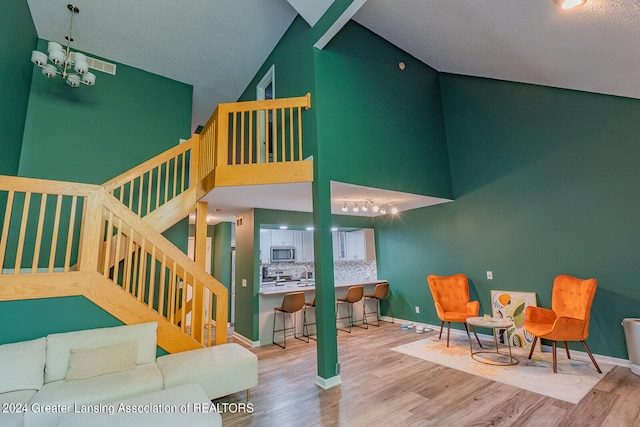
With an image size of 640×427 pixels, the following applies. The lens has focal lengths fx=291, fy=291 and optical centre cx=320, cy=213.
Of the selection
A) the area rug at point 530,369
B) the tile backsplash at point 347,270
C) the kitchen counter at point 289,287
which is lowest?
the area rug at point 530,369

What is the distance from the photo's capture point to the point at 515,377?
3354 millimetres

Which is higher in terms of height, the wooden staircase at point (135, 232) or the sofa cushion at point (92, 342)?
the wooden staircase at point (135, 232)

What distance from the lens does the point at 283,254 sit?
6.45 m

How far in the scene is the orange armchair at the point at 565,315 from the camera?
11.1ft

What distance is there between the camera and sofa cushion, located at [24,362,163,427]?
2.06 meters

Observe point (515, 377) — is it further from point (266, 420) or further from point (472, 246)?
point (266, 420)

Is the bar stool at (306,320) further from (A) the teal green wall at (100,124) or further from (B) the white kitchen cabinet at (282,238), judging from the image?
(A) the teal green wall at (100,124)

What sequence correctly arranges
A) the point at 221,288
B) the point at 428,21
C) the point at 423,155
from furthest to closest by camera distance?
the point at 423,155 → the point at 428,21 → the point at 221,288

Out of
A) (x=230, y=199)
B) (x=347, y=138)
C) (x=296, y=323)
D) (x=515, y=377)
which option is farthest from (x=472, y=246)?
(x=230, y=199)

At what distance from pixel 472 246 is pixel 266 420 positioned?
4235 mm

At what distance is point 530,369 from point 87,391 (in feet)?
15.1

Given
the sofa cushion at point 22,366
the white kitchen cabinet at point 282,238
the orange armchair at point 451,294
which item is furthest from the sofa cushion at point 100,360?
the orange armchair at point 451,294

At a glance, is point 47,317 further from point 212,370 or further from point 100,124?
point 100,124

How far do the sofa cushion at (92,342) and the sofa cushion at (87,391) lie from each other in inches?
5.0
